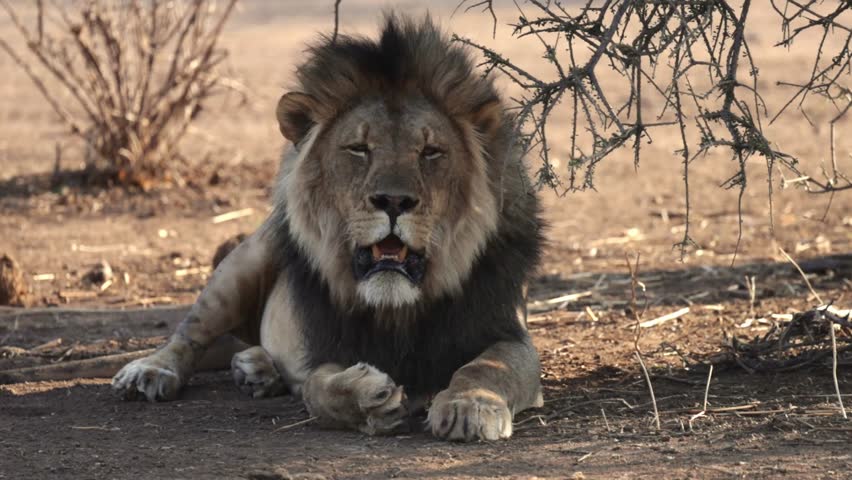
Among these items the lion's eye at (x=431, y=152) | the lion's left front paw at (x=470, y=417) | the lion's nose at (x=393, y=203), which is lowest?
the lion's left front paw at (x=470, y=417)

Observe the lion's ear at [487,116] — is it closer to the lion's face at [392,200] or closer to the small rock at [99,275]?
the lion's face at [392,200]

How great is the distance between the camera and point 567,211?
9.98 m

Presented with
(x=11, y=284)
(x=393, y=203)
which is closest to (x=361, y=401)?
(x=393, y=203)

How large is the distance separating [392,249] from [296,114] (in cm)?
66

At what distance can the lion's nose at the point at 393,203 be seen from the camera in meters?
4.24

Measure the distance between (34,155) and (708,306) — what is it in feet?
22.9

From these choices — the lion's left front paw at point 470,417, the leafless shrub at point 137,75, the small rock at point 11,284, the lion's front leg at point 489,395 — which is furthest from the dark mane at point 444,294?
the leafless shrub at point 137,75

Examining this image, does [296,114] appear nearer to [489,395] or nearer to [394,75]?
[394,75]

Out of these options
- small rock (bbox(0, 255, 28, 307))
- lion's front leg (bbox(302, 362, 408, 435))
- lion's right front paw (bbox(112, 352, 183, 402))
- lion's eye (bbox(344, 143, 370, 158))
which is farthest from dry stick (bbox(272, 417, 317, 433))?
small rock (bbox(0, 255, 28, 307))

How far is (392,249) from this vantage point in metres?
4.37

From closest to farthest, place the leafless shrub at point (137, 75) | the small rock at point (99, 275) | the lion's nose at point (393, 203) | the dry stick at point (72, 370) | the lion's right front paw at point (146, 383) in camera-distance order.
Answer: the lion's nose at point (393, 203) < the lion's right front paw at point (146, 383) < the dry stick at point (72, 370) < the small rock at point (99, 275) < the leafless shrub at point (137, 75)

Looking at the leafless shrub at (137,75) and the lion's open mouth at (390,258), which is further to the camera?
the leafless shrub at (137,75)

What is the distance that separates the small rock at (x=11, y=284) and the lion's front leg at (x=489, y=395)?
3275 millimetres

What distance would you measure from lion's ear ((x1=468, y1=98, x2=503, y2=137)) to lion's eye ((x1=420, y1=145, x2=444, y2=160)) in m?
0.23
